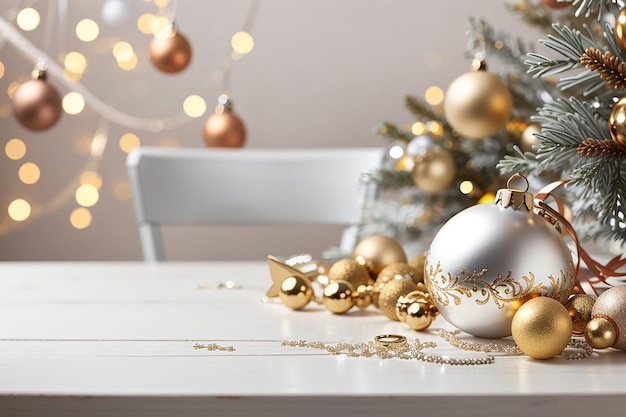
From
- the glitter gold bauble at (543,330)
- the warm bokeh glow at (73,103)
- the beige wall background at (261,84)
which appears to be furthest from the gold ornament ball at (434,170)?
the warm bokeh glow at (73,103)

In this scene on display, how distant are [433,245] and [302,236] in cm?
162

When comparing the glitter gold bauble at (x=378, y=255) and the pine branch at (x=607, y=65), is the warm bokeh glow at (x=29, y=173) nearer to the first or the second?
the glitter gold bauble at (x=378, y=255)

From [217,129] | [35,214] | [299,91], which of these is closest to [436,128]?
[217,129]

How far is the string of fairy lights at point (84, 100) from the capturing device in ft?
6.94

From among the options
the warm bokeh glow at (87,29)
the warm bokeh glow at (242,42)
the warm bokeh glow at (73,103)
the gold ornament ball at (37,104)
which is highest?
the warm bokeh glow at (87,29)

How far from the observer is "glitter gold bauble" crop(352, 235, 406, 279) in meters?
0.84

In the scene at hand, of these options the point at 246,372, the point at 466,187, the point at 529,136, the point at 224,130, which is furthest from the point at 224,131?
the point at 246,372

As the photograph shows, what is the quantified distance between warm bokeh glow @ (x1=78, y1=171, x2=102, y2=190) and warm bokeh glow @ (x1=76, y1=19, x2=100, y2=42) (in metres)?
0.38

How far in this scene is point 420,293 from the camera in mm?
680

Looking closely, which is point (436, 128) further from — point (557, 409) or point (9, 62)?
point (9, 62)

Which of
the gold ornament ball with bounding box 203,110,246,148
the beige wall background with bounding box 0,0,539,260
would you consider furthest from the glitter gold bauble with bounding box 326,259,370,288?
the beige wall background with bounding box 0,0,539,260

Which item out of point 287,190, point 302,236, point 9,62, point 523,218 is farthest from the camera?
point 302,236

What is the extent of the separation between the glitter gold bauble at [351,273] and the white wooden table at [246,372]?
4 cm

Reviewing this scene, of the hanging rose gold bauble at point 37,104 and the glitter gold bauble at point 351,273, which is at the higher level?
the hanging rose gold bauble at point 37,104
